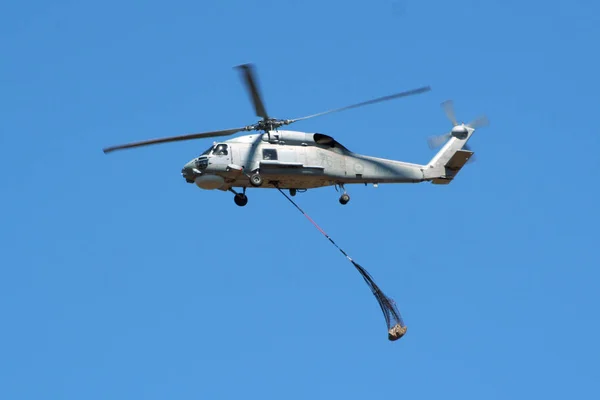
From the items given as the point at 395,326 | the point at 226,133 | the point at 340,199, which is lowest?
the point at 395,326

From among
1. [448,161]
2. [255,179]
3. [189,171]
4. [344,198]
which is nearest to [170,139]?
[189,171]

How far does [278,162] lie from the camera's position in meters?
33.4

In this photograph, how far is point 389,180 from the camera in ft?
117

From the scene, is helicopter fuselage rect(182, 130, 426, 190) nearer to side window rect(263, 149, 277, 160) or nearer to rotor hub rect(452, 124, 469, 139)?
side window rect(263, 149, 277, 160)

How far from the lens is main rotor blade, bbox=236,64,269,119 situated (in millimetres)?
31025

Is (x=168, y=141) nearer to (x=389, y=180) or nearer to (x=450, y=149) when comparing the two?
(x=389, y=180)

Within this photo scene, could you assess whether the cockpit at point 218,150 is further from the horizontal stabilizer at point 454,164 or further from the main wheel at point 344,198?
the horizontal stabilizer at point 454,164

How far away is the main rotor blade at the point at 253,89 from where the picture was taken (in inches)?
1221

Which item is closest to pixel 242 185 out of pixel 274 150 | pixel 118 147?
pixel 274 150

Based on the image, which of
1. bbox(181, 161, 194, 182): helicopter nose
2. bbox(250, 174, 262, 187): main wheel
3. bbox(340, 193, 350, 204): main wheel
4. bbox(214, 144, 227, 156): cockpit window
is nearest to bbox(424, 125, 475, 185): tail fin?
bbox(340, 193, 350, 204): main wheel

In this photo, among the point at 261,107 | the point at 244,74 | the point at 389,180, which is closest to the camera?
the point at 244,74

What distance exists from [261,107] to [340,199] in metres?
3.93

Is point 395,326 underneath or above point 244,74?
underneath

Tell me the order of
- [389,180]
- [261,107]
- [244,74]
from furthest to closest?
[389,180] → [261,107] → [244,74]
